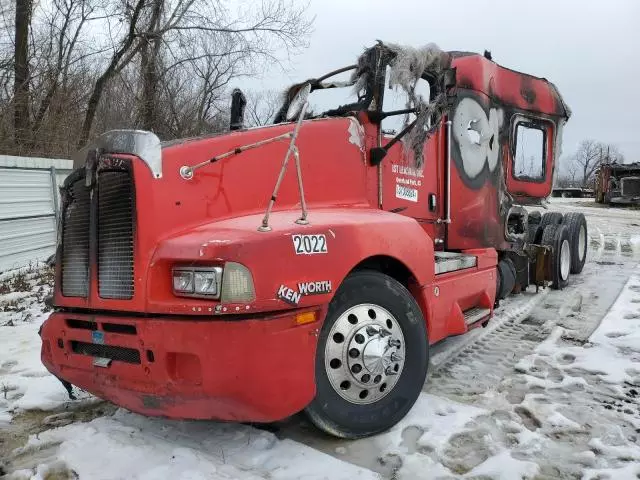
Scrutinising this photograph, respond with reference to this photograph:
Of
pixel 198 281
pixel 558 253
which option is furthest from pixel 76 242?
pixel 558 253

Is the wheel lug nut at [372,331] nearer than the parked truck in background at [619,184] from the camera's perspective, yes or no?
Yes

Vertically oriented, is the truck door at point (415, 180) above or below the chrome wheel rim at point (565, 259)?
above

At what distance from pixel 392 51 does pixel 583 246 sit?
707cm

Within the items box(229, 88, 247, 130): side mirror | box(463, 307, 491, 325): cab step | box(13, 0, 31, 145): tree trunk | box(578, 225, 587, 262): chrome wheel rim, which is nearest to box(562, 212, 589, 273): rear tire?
box(578, 225, 587, 262): chrome wheel rim

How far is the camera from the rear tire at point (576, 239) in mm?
9289

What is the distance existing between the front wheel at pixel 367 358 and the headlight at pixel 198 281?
741 mm

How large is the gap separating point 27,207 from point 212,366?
29.6ft

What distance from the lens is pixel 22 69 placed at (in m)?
14.1

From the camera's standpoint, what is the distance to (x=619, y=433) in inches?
138

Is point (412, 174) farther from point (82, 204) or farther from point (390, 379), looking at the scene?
point (82, 204)

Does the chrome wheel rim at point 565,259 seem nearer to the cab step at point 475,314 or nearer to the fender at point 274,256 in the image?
the cab step at point 475,314

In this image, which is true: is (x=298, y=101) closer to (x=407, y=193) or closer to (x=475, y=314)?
(x=407, y=193)

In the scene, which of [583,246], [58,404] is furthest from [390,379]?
[583,246]

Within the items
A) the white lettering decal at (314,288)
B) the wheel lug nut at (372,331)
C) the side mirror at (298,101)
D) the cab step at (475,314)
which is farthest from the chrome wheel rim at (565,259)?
the white lettering decal at (314,288)
